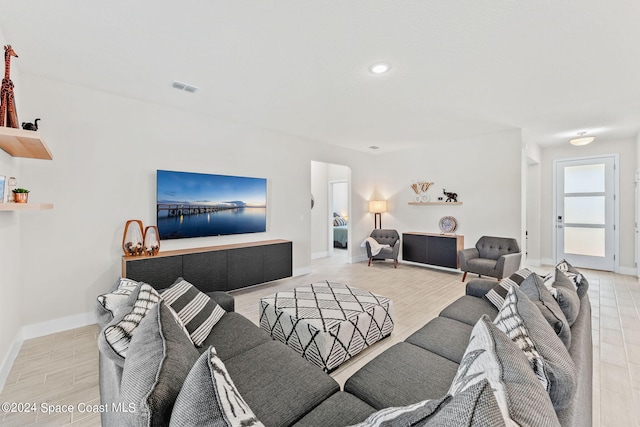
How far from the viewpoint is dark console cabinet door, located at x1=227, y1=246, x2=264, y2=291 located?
12.9 feet

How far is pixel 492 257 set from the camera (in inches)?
188

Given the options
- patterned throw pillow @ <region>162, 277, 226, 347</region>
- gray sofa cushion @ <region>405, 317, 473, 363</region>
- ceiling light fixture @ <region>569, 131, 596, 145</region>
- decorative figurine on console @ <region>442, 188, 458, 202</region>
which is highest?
ceiling light fixture @ <region>569, 131, 596, 145</region>

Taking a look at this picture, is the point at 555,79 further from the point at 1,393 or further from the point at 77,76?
the point at 1,393

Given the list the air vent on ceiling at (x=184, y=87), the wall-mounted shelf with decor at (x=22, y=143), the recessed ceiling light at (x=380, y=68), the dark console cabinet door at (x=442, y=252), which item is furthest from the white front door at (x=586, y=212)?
the wall-mounted shelf with decor at (x=22, y=143)

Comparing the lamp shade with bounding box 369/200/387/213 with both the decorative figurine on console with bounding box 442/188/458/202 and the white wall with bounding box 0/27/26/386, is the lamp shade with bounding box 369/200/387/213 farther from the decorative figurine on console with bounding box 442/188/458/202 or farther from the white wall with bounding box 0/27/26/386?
the white wall with bounding box 0/27/26/386

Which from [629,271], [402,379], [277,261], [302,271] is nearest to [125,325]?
[402,379]

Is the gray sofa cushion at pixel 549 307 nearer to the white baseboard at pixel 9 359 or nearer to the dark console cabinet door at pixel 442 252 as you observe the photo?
the white baseboard at pixel 9 359

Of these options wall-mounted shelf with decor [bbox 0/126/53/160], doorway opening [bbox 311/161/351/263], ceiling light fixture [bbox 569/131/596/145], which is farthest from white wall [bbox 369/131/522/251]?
wall-mounted shelf with decor [bbox 0/126/53/160]

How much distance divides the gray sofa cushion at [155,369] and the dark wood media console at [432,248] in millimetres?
5078


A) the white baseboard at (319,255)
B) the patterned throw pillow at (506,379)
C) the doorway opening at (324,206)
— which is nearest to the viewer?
the patterned throw pillow at (506,379)

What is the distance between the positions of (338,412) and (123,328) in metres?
0.97

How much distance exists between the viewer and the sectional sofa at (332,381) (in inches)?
27.9

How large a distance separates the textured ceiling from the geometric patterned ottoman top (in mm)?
2131

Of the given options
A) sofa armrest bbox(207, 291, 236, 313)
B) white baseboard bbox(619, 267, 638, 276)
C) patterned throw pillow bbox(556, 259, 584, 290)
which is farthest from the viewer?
white baseboard bbox(619, 267, 638, 276)
